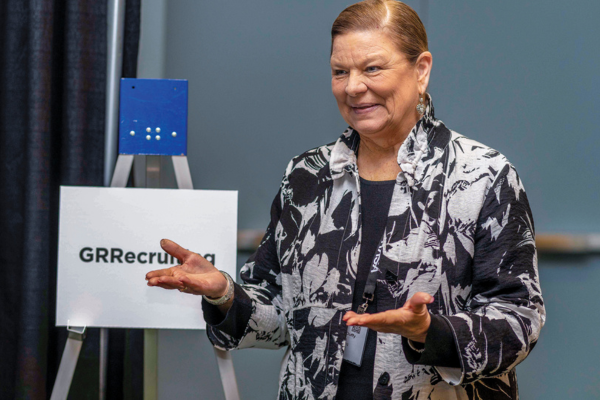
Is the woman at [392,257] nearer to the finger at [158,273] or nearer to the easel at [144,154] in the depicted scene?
the finger at [158,273]

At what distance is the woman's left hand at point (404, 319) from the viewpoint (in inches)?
31.9

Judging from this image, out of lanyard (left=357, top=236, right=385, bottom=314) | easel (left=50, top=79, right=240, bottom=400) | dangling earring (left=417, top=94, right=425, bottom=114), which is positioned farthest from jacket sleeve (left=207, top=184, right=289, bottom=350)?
easel (left=50, top=79, right=240, bottom=400)

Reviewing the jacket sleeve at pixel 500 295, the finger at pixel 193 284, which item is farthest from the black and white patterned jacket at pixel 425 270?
the finger at pixel 193 284

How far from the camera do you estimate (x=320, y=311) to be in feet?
3.70

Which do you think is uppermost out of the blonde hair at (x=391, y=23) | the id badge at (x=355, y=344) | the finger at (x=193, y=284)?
the blonde hair at (x=391, y=23)

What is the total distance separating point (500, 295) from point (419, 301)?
25 cm

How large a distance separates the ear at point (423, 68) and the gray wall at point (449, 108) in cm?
109

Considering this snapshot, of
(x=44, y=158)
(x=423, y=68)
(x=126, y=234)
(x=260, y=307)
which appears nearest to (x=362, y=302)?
(x=260, y=307)

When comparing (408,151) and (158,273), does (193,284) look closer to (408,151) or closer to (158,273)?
(158,273)

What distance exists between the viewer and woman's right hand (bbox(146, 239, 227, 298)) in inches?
41.8

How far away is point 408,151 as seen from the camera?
1125mm

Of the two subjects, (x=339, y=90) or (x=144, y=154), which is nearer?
(x=339, y=90)

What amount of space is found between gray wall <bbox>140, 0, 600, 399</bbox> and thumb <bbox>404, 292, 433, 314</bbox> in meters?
1.43

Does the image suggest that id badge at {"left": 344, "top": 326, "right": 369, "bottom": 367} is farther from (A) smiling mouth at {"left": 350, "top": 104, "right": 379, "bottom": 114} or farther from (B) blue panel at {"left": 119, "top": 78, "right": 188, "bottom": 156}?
(B) blue panel at {"left": 119, "top": 78, "right": 188, "bottom": 156}
